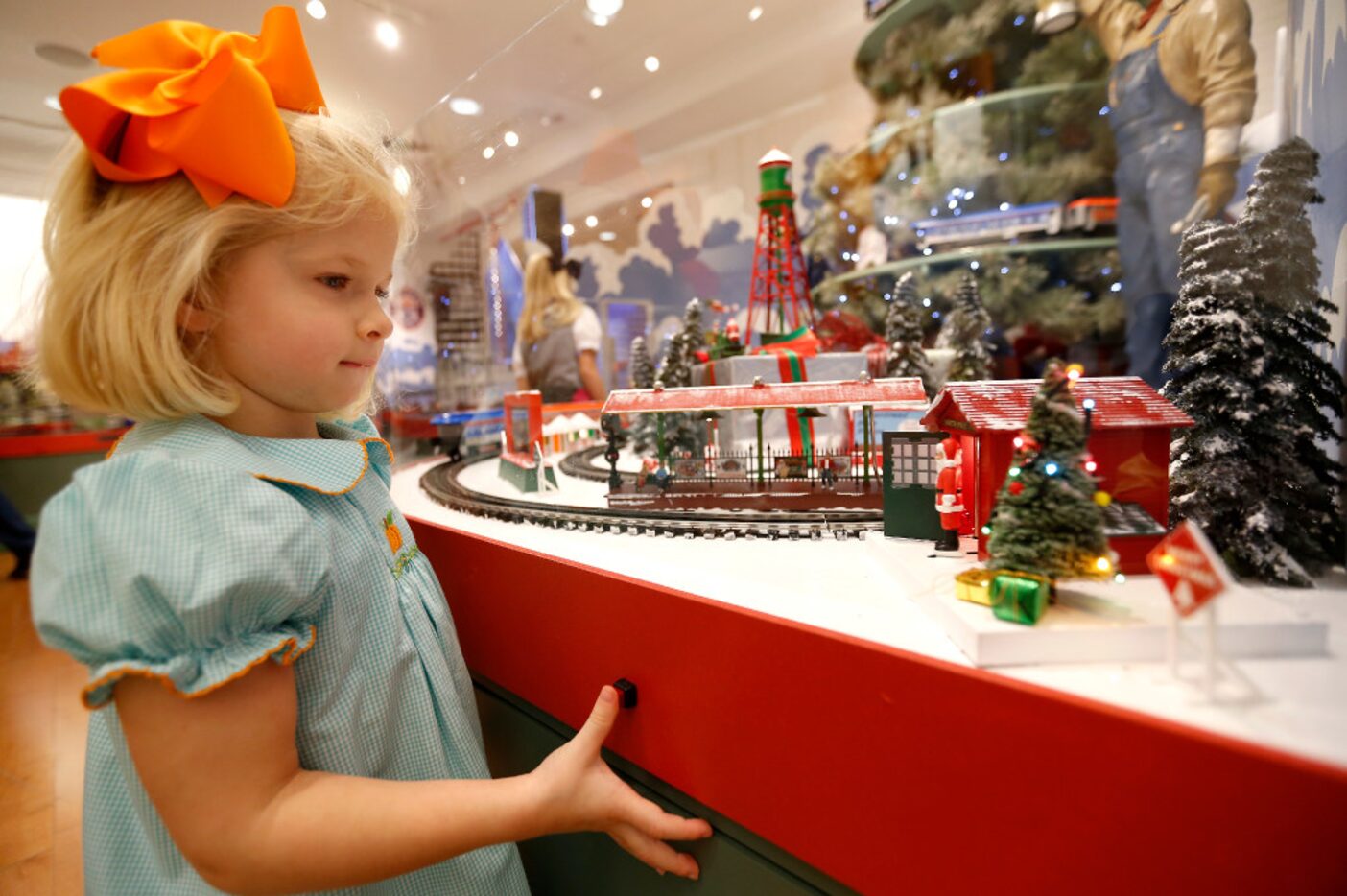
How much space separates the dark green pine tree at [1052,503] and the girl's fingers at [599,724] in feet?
2.03

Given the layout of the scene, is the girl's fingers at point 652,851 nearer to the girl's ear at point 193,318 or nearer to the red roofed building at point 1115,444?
the red roofed building at point 1115,444

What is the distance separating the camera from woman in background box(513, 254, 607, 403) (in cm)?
314

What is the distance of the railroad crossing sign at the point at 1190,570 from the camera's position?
0.54 metres

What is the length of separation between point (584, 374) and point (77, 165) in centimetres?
252

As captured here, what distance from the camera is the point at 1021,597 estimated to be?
69 centimetres

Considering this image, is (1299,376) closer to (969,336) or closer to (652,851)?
(652,851)

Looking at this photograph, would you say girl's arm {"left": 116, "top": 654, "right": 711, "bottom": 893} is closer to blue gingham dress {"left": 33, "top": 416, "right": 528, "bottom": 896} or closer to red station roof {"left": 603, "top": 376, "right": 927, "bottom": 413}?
blue gingham dress {"left": 33, "top": 416, "right": 528, "bottom": 896}

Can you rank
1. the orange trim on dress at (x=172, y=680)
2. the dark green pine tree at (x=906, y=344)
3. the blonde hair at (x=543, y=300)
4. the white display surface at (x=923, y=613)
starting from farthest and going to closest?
1. the blonde hair at (x=543, y=300)
2. the dark green pine tree at (x=906, y=344)
3. the orange trim on dress at (x=172, y=680)
4. the white display surface at (x=923, y=613)

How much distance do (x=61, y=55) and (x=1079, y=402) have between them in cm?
259

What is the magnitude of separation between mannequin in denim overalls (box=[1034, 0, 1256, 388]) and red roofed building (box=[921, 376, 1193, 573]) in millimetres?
399

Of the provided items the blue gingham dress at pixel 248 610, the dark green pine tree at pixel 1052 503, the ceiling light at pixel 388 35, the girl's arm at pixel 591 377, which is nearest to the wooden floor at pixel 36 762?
the blue gingham dress at pixel 248 610

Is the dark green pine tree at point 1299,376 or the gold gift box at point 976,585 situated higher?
the dark green pine tree at point 1299,376

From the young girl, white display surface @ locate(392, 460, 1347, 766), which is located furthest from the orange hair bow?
white display surface @ locate(392, 460, 1347, 766)

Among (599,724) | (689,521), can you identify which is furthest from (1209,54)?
(599,724)
